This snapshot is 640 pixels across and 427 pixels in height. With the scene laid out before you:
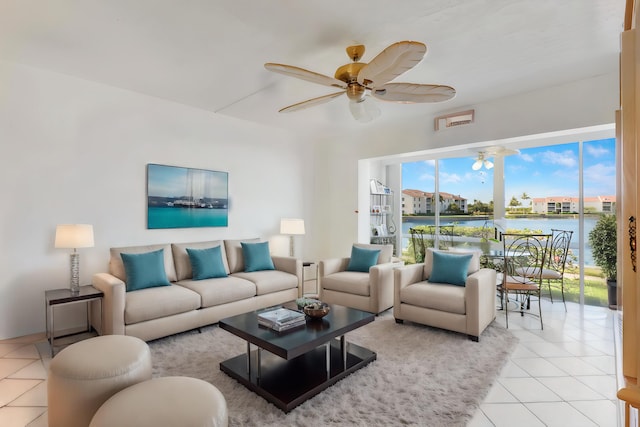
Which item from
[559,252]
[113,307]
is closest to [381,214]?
[559,252]

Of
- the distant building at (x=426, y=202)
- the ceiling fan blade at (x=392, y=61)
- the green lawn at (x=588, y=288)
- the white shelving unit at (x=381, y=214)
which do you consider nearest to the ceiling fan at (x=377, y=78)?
the ceiling fan blade at (x=392, y=61)

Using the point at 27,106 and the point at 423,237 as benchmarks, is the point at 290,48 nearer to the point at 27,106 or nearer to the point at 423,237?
the point at 27,106

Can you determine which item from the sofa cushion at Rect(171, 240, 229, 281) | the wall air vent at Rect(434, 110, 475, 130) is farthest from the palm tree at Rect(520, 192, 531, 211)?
the sofa cushion at Rect(171, 240, 229, 281)

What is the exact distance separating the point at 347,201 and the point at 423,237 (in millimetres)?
1746

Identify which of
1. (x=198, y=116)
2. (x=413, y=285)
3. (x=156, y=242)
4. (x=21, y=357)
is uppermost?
(x=198, y=116)

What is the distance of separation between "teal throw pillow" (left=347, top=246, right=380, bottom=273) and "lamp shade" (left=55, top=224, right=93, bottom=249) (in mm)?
3170

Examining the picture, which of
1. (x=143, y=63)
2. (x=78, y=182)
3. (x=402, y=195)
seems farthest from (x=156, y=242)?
(x=402, y=195)

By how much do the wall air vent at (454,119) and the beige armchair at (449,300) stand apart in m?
1.84

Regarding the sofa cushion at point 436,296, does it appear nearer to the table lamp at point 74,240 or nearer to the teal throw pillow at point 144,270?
the teal throw pillow at point 144,270

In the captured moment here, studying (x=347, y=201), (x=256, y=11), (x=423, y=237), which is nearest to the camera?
(x=256, y=11)

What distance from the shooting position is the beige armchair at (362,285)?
160 inches

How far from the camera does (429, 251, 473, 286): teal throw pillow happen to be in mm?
3719

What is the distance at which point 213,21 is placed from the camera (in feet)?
8.30

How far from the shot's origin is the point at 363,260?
183 inches
